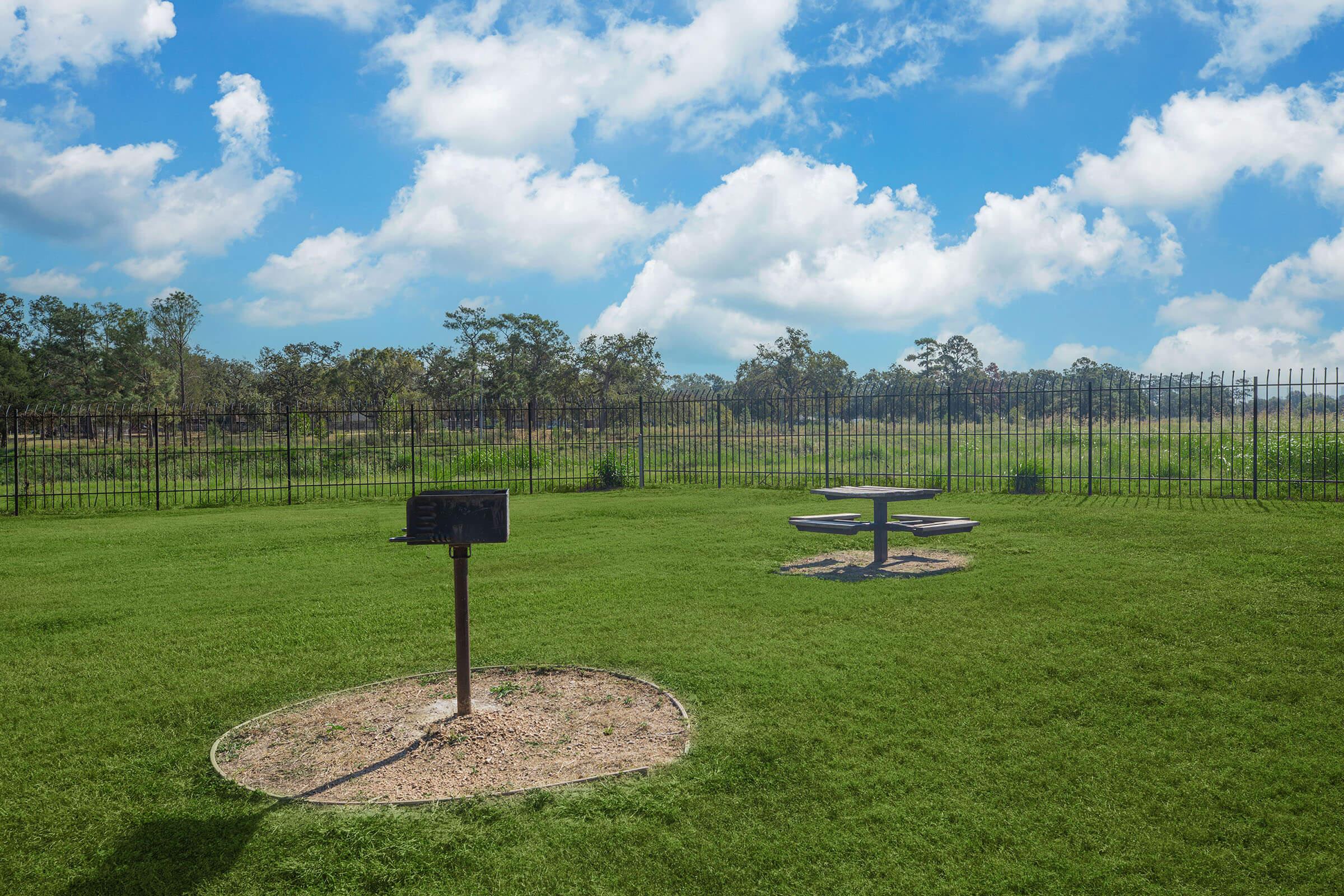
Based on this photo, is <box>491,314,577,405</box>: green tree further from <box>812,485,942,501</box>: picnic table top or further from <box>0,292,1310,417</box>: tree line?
<box>812,485,942,501</box>: picnic table top

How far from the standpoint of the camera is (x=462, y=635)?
437 cm

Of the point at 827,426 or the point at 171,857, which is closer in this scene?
the point at 171,857

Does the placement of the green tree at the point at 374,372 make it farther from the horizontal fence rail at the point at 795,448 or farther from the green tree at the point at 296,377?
the horizontal fence rail at the point at 795,448

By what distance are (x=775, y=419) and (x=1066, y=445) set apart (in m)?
8.17

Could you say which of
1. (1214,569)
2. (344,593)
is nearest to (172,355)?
(344,593)

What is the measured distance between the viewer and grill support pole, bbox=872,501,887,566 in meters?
8.81

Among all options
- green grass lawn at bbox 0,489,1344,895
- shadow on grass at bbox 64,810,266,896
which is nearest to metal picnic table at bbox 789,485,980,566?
green grass lawn at bbox 0,489,1344,895

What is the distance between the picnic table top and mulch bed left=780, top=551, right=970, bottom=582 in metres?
0.69

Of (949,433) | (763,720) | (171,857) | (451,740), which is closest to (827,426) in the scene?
(949,433)

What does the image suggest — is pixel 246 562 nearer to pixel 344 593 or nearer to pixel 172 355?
pixel 344 593

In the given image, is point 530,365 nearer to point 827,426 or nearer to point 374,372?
point 374,372

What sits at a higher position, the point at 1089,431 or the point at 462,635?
the point at 1089,431

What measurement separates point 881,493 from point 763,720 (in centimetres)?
490

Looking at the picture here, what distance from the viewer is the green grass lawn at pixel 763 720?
308cm
